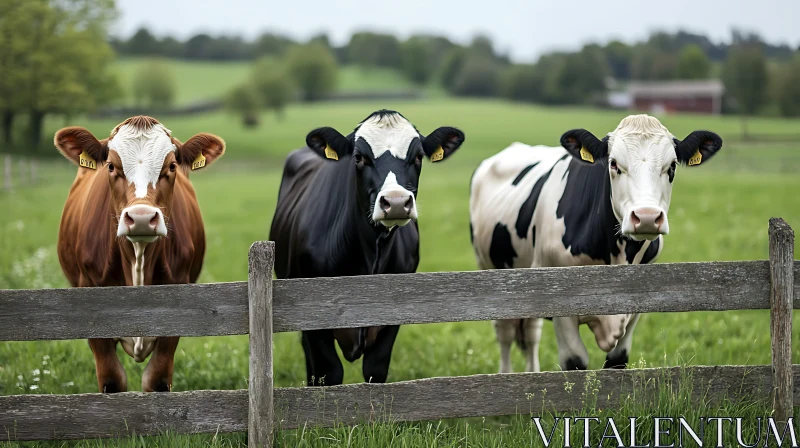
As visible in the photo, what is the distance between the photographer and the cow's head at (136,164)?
181 inches

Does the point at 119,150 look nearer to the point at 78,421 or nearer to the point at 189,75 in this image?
the point at 78,421

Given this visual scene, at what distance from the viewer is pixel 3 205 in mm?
22250

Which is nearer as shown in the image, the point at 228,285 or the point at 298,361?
the point at 228,285

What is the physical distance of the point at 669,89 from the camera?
201 ft

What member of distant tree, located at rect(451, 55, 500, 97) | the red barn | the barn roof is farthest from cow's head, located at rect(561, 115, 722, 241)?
distant tree, located at rect(451, 55, 500, 97)

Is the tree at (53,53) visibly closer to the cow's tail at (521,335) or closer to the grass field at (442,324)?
the grass field at (442,324)

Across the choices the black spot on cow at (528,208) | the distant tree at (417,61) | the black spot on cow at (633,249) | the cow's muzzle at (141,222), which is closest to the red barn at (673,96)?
the black spot on cow at (528,208)

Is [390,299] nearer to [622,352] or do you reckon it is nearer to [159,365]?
[159,365]

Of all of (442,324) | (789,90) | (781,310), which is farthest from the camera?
(789,90)

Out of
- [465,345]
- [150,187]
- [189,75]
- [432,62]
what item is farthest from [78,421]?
[432,62]

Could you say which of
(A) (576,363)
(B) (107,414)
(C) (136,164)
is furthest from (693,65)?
(B) (107,414)

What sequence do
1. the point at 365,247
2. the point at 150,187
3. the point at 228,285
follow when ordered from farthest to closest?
1. the point at 365,247
2. the point at 150,187
3. the point at 228,285

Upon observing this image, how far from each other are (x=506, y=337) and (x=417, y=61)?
107 m

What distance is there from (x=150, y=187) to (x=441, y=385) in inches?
88.0
